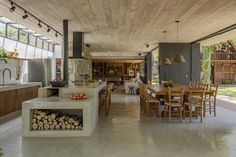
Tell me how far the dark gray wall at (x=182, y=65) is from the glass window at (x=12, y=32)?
635 cm

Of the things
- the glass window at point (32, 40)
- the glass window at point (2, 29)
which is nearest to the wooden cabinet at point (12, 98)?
the glass window at point (2, 29)

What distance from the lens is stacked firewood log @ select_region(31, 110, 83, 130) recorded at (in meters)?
5.66

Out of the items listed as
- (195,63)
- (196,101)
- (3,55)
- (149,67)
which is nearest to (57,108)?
(3,55)

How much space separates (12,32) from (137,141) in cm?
749

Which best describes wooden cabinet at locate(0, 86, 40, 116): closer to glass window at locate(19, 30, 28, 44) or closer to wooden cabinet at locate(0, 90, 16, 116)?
wooden cabinet at locate(0, 90, 16, 116)

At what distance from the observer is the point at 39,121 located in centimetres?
566

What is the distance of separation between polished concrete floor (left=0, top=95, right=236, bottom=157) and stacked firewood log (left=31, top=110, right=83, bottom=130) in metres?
0.37

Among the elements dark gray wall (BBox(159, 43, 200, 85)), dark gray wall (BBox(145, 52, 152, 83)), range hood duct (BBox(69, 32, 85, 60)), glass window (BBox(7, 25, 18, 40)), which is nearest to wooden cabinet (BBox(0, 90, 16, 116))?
range hood duct (BBox(69, 32, 85, 60))

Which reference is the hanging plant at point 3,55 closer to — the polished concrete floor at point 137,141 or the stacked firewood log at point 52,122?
the polished concrete floor at point 137,141

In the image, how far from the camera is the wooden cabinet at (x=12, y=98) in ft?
24.5

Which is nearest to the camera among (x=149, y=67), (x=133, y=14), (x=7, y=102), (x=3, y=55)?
(x=133, y=14)

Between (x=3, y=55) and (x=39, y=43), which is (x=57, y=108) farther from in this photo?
(x=39, y=43)

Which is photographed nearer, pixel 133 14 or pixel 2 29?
pixel 133 14

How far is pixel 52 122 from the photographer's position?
5715 millimetres
